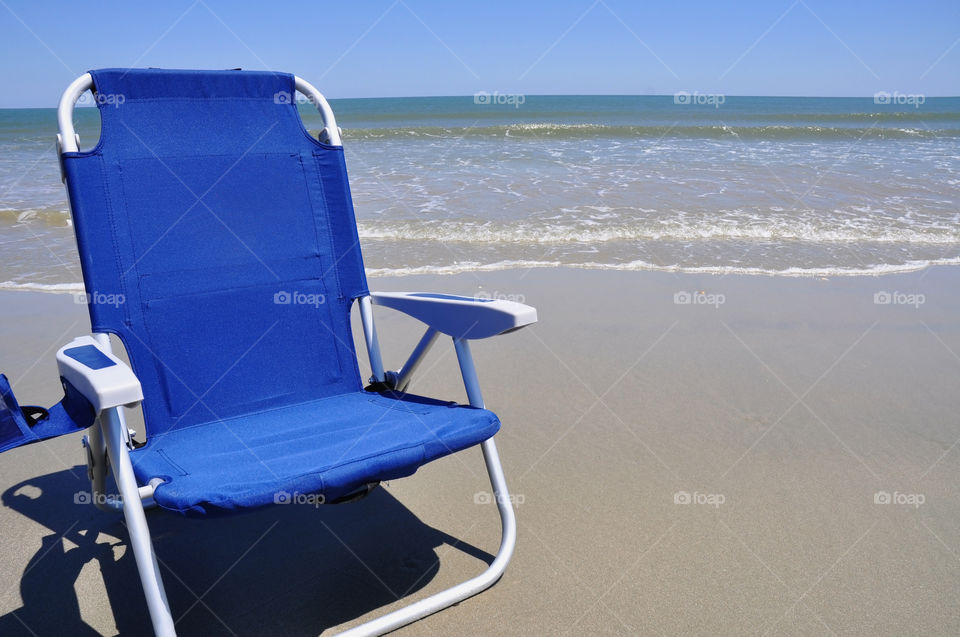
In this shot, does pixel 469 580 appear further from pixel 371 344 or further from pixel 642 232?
pixel 642 232

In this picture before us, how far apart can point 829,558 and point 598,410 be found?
1054 millimetres

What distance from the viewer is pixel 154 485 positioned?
151 cm

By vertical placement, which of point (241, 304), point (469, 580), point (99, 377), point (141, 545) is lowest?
point (469, 580)

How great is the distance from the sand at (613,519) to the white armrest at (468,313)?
624mm

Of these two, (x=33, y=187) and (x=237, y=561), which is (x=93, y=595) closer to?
(x=237, y=561)

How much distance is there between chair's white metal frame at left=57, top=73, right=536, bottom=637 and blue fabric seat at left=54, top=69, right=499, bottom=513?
0.07m

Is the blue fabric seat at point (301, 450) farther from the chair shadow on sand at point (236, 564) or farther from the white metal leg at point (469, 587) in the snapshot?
the chair shadow on sand at point (236, 564)

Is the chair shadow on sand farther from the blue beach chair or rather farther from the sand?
the blue beach chair

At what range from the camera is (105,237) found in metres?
2.05

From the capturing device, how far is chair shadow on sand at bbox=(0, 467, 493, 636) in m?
1.80

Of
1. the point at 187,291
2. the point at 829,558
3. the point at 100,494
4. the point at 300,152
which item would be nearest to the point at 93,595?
the point at 100,494

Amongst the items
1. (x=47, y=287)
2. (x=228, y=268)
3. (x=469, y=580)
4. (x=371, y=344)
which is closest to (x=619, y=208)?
(x=47, y=287)

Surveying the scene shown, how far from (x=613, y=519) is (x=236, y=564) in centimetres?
110

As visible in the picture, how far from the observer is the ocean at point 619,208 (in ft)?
17.9
